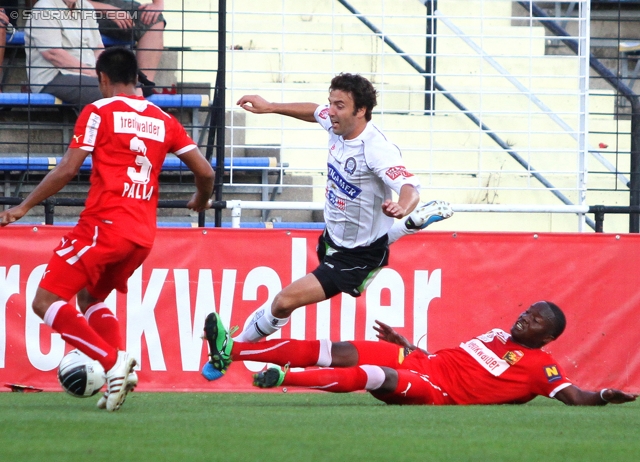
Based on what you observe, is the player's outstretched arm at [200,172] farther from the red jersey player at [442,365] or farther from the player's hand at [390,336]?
the player's hand at [390,336]

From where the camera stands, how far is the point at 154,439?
405 centimetres

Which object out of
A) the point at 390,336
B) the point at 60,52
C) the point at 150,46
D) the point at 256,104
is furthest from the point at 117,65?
the point at 150,46

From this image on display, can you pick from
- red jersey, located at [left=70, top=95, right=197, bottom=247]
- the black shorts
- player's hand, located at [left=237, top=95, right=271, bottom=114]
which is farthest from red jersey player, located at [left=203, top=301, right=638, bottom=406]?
player's hand, located at [left=237, top=95, right=271, bottom=114]

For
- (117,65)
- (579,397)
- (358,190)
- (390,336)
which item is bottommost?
(579,397)

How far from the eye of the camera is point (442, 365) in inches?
233

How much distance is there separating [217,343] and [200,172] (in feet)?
3.18

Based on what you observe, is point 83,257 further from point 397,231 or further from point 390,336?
point 390,336

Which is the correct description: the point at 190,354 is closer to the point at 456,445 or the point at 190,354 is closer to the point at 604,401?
the point at 604,401

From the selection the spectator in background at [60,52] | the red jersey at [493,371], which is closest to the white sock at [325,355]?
the red jersey at [493,371]

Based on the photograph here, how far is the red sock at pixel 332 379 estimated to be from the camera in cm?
543

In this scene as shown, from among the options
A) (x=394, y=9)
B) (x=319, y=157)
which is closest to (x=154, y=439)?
(x=319, y=157)

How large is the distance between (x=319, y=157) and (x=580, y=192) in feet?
9.32

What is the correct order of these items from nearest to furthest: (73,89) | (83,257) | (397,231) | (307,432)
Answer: (307,432), (83,257), (397,231), (73,89)

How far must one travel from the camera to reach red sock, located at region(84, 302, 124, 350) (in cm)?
547
